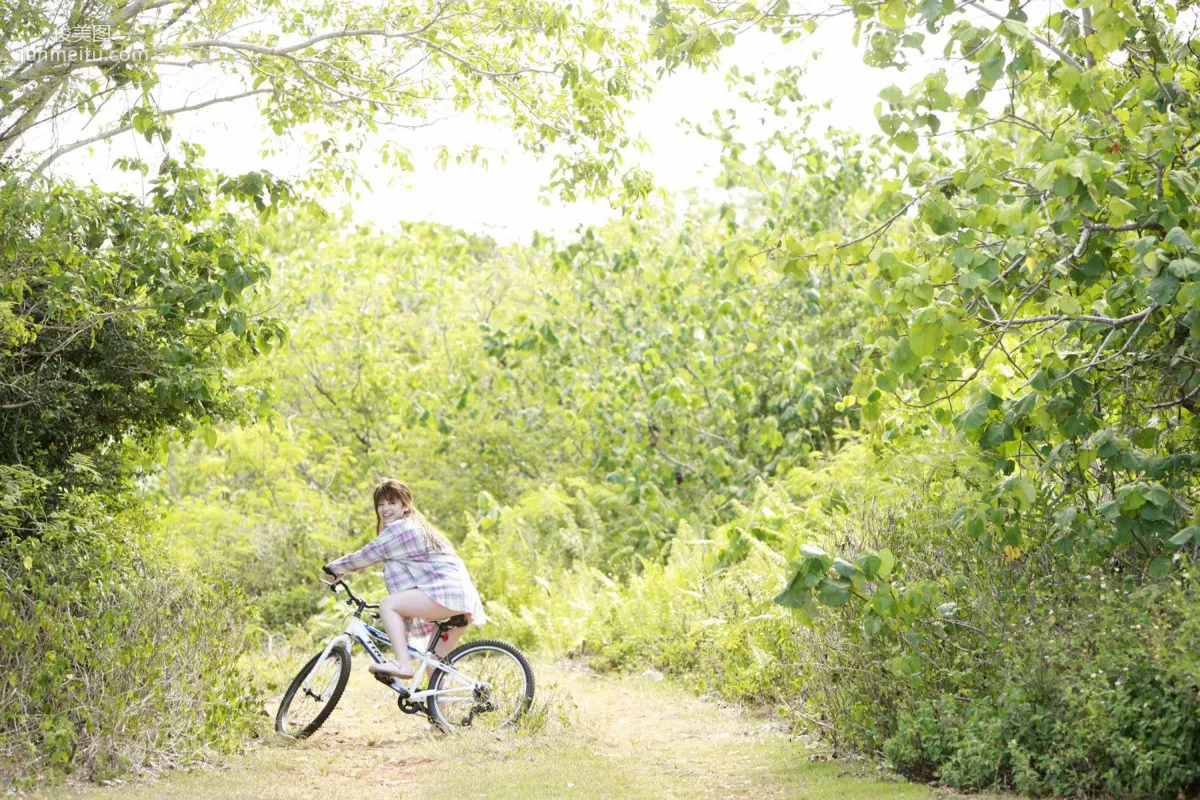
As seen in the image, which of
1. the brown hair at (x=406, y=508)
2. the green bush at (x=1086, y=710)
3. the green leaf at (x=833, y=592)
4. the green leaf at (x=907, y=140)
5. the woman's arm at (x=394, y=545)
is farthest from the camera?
the brown hair at (x=406, y=508)

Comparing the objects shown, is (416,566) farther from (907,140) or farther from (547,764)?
(907,140)

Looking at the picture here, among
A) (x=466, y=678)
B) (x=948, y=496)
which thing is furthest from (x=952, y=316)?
(x=466, y=678)

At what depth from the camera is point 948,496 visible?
7535 millimetres

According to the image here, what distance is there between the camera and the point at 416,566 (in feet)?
27.6

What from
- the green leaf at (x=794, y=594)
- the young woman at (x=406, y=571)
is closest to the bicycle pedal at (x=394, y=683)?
the young woman at (x=406, y=571)

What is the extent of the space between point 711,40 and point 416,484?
42.3ft

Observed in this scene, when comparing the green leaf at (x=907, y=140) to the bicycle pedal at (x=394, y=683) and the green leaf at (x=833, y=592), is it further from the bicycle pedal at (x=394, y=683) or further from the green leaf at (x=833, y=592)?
the bicycle pedal at (x=394, y=683)

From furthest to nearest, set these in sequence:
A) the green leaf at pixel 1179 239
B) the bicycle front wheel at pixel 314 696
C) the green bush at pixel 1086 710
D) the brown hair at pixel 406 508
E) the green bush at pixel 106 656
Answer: the brown hair at pixel 406 508, the bicycle front wheel at pixel 314 696, the green bush at pixel 106 656, the green leaf at pixel 1179 239, the green bush at pixel 1086 710

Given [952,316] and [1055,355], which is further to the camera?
[1055,355]

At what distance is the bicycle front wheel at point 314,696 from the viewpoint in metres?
8.20

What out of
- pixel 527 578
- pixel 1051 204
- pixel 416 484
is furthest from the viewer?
pixel 416 484

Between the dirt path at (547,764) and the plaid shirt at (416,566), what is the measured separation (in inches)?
38.6

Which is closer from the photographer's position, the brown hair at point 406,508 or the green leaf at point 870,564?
the green leaf at point 870,564

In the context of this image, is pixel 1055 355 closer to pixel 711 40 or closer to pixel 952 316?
pixel 952 316
